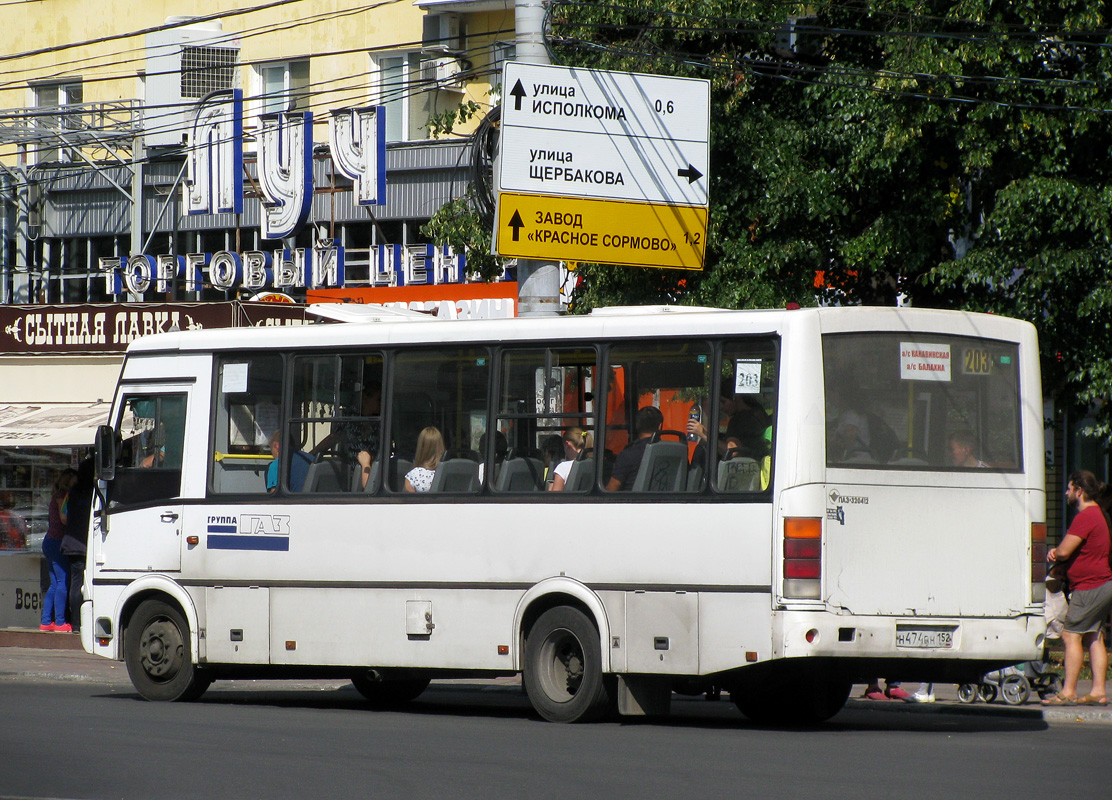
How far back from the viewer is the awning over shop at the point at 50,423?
20.2 meters

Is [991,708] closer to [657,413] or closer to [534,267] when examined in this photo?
[657,413]

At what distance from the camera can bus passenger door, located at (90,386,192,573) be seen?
44.1 ft

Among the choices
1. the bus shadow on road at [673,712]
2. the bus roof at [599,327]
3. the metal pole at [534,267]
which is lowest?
the bus shadow on road at [673,712]

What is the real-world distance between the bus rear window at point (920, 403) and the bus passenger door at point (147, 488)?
208 inches

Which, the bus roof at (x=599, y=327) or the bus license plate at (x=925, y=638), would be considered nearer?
the bus license plate at (x=925, y=638)

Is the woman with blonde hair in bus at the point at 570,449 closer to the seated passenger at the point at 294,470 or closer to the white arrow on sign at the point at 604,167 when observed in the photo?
the seated passenger at the point at 294,470

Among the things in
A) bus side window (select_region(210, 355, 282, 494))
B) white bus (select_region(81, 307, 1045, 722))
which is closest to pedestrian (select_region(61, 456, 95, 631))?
white bus (select_region(81, 307, 1045, 722))

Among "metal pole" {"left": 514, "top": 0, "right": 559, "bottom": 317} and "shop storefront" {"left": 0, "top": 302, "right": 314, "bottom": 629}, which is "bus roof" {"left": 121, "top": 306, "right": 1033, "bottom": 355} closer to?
"metal pole" {"left": 514, "top": 0, "right": 559, "bottom": 317}

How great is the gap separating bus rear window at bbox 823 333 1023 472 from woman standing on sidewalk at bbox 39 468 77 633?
11.9m

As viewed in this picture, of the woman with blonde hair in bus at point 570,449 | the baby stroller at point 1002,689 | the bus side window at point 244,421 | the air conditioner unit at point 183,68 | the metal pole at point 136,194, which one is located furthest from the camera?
the air conditioner unit at point 183,68

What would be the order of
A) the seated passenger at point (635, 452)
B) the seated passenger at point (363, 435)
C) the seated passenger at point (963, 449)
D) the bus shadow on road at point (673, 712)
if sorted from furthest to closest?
the seated passenger at point (363, 435), the bus shadow on road at point (673, 712), the seated passenger at point (635, 452), the seated passenger at point (963, 449)

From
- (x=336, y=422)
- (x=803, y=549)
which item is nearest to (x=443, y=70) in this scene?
(x=336, y=422)

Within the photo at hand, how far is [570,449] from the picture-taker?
1171 centimetres

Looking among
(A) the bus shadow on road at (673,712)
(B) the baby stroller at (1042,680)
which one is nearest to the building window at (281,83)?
(A) the bus shadow on road at (673,712)
